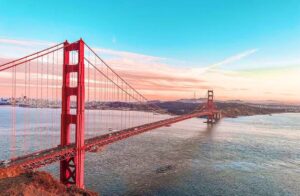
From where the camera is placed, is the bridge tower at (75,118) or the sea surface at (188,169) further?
the sea surface at (188,169)

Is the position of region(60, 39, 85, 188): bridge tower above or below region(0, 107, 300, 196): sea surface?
above

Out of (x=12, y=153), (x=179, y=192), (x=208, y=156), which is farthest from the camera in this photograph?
(x=208, y=156)

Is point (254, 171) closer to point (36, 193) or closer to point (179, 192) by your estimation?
point (179, 192)

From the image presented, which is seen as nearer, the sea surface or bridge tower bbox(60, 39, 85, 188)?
bridge tower bbox(60, 39, 85, 188)

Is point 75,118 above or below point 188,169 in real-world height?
above

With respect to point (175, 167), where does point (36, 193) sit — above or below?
above

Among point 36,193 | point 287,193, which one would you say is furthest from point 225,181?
point 36,193

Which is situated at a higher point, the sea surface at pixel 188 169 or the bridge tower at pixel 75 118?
→ the bridge tower at pixel 75 118

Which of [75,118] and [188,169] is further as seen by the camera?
[188,169]
